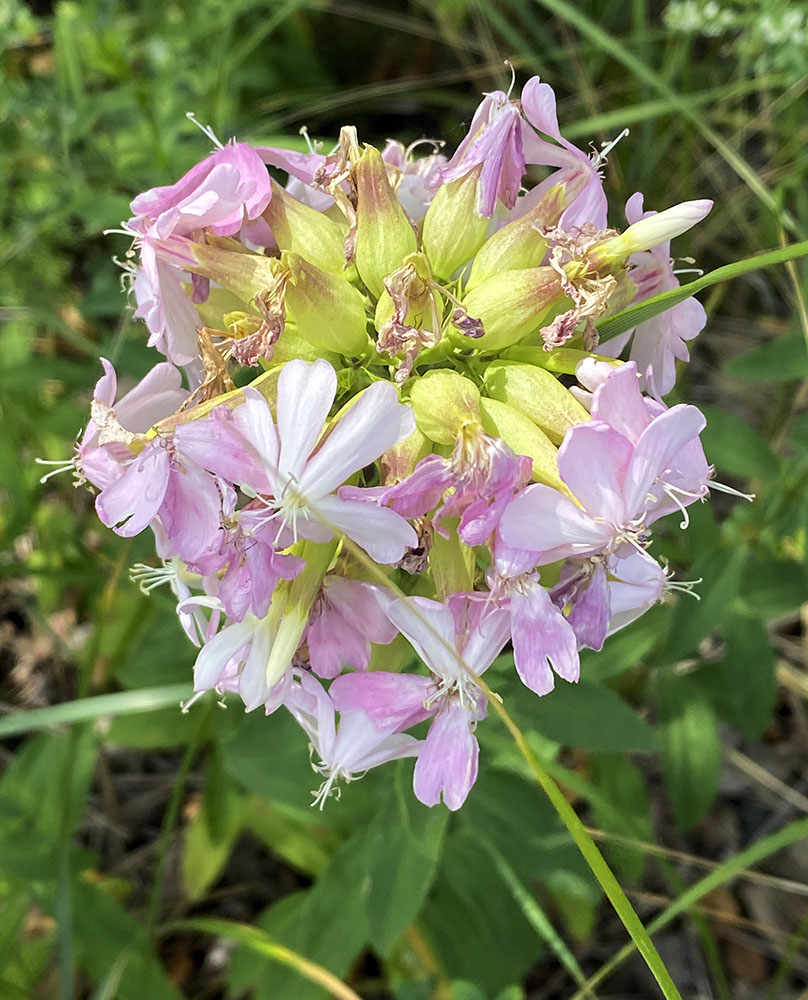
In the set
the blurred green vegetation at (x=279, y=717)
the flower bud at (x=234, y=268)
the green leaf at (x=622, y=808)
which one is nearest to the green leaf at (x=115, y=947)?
the blurred green vegetation at (x=279, y=717)

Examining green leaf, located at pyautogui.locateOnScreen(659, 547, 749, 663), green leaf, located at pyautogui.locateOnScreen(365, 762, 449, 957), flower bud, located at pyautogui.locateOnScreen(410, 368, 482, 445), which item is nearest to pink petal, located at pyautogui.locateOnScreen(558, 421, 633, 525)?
flower bud, located at pyautogui.locateOnScreen(410, 368, 482, 445)

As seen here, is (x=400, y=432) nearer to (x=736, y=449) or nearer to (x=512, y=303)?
(x=512, y=303)

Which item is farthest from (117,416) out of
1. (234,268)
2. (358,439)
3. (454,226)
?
(454,226)

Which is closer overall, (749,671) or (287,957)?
(287,957)

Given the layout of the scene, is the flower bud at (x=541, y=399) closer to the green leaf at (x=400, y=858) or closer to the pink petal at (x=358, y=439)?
the pink petal at (x=358, y=439)

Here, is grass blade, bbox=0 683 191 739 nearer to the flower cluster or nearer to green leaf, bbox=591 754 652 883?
the flower cluster
